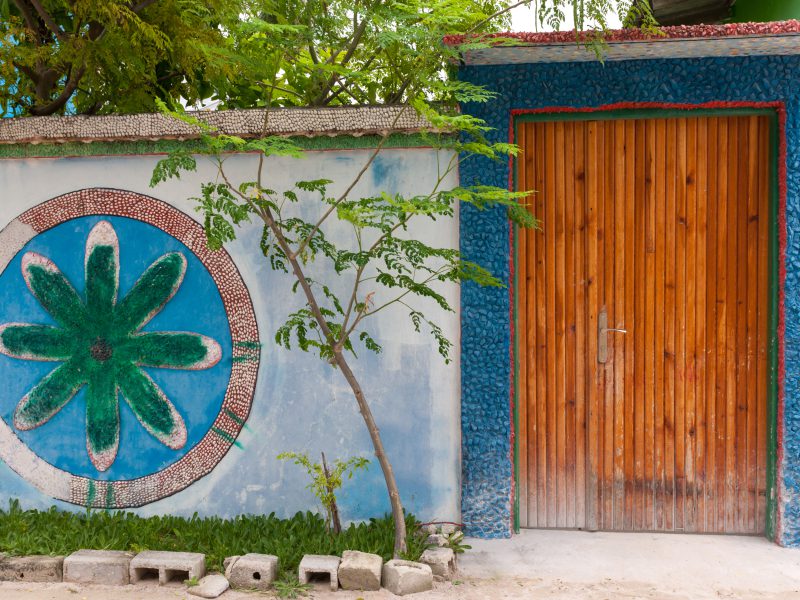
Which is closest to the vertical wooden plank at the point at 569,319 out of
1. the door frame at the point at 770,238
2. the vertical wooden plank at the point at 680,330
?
the door frame at the point at 770,238

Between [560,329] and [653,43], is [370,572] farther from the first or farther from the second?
[653,43]

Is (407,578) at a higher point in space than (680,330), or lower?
lower

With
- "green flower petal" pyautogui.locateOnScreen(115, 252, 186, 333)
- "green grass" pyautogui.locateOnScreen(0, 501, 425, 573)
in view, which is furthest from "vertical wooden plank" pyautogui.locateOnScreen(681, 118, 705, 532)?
"green flower petal" pyautogui.locateOnScreen(115, 252, 186, 333)

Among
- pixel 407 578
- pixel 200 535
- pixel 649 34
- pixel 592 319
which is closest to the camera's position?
pixel 407 578

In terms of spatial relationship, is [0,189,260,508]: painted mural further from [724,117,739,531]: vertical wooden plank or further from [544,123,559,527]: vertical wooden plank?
[724,117,739,531]: vertical wooden plank

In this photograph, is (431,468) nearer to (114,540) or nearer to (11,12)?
(114,540)

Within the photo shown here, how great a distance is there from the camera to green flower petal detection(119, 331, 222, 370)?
4285mm

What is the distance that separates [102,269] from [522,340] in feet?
8.30

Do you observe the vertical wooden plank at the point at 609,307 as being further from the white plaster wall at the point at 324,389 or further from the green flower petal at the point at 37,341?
the green flower petal at the point at 37,341

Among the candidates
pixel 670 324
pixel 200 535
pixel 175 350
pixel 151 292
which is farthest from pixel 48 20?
pixel 670 324

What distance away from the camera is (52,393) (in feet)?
14.4

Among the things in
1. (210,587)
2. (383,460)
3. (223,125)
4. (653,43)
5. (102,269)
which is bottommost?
(210,587)

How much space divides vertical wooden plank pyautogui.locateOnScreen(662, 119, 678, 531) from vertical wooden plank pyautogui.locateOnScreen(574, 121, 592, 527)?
455 mm

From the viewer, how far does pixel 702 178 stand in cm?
418
